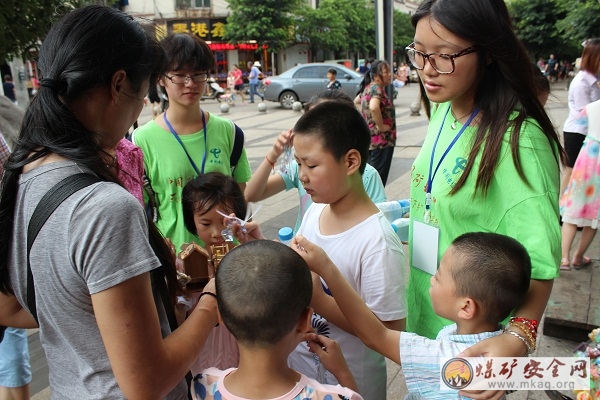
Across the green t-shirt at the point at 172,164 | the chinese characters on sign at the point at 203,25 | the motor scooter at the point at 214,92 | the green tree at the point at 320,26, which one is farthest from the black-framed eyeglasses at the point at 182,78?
the green tree at the point at 320,26

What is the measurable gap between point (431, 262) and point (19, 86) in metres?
8.14

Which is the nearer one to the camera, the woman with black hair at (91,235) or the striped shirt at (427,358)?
the woman with black hair at (91,235)

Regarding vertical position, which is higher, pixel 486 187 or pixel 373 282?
pixel 486 187

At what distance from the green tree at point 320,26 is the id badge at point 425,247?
2888 cm

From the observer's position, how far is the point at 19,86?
7719mm

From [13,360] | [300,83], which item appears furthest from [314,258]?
[300,83]

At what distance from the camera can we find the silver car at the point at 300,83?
15570 millimetres

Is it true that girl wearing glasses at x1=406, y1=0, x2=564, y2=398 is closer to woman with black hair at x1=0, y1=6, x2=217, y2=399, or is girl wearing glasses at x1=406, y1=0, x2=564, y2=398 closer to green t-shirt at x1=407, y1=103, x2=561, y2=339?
green t-shirt at x1=407, y1=103, x2=561, y2=339

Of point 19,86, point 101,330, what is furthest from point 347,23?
point 101,330

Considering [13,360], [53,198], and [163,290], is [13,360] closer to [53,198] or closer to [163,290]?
[163,290]

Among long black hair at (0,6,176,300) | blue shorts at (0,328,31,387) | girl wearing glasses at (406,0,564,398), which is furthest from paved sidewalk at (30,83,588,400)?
long black hair at (0,6,176,300)

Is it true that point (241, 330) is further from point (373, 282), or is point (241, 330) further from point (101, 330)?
point (373, 282)

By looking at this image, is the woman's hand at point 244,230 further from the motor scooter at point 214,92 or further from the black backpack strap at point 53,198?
the motor scooter at point 214,92

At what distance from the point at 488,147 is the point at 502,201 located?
0.15 m
